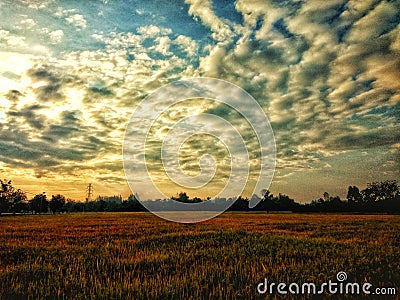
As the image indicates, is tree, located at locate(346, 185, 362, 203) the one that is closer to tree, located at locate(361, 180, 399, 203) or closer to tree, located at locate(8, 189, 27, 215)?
tree, located at locate(361, 180, 399, 203)

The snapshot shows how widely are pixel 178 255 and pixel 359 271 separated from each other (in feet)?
17.5

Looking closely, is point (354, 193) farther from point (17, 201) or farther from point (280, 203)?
point (17, 201)

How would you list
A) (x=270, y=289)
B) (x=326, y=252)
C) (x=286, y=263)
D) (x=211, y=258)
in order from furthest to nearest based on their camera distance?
(x=326, y=252)
(x=211, y=258)
(x=286, y=263)
(x=270, y=289)

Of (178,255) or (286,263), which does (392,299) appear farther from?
(178,255)

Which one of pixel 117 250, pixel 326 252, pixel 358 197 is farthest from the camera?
pixel 358 197

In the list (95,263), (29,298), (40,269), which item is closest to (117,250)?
(95,263)

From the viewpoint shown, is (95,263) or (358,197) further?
(358,197)

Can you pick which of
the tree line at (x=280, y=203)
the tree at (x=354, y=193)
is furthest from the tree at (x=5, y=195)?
the tree at (x=354, y=193)

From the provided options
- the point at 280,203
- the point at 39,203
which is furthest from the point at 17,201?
the point at 280,203

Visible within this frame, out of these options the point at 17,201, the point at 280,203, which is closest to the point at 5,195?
the point at 17,201

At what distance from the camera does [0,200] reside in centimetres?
11106

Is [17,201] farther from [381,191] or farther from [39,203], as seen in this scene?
[381,191]

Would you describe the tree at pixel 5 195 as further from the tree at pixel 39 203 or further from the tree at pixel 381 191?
the tree at pixel 381 191

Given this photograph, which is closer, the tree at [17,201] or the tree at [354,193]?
the tree at [17,201]
